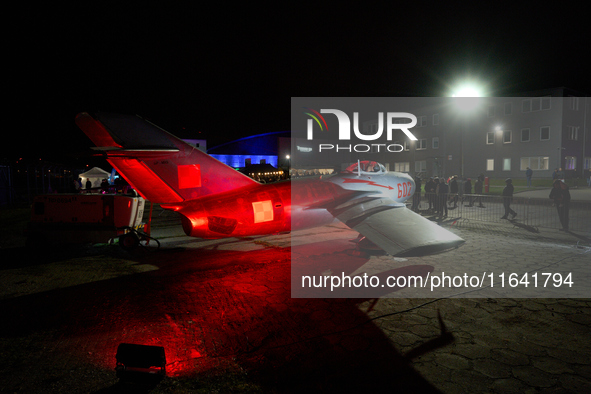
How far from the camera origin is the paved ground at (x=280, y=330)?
12.2ft

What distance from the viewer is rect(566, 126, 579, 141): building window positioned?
109ft

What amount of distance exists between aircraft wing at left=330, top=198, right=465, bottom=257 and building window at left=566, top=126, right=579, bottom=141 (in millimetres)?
37523

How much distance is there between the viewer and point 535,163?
1358 inches

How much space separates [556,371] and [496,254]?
5978 millimetres

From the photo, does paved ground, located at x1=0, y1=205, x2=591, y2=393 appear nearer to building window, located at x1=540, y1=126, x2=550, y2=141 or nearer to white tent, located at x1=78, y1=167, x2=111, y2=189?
white tent, located at x1=78, y1=167, x2=111, y2=189

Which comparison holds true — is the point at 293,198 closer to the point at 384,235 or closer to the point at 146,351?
the point at 384,235

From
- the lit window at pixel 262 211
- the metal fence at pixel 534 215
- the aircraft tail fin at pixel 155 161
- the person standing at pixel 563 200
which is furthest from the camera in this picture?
the metal fence at pixel 534 215

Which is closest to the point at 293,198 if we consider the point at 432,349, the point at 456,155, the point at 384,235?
the point at 384,235

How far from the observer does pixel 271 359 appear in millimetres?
4125

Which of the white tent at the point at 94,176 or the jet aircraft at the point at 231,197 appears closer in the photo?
the jet aircraft at the point at 231,197

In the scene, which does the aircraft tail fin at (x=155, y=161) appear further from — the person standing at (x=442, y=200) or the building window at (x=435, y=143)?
the building window at (x=435, y=143)

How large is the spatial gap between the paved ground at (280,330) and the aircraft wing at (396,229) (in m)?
1.04

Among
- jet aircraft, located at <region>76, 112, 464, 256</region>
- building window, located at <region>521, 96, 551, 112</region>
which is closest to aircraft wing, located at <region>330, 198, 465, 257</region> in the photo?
jet aircraft, located at <region>76, 112, 464, 256</region>

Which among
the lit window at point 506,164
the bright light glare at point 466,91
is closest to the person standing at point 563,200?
the bright light glare at point 466,91
